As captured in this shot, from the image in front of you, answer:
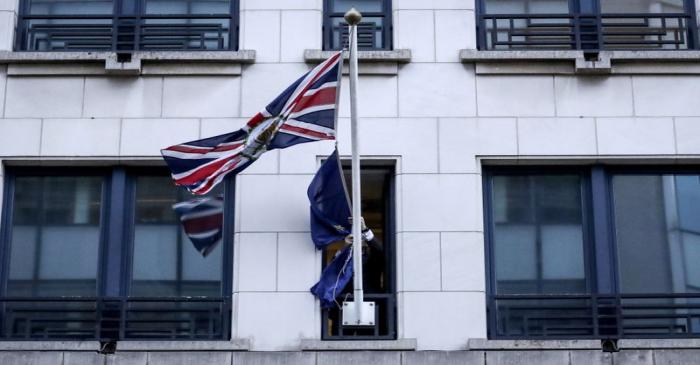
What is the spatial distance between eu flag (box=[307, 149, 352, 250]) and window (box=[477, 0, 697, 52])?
11.0 feet

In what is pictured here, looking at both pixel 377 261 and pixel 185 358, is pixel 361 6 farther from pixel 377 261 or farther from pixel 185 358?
pixel 185 358

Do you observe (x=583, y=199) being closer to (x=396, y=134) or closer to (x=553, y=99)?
(x=553, y=99)

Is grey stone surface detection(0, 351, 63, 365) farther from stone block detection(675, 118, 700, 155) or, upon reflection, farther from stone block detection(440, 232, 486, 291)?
stone block detection(675, 118, 700, 155)

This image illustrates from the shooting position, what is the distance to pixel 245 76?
17891 millimetres

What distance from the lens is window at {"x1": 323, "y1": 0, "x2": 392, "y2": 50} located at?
18281 mm

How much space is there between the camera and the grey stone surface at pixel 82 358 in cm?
1656

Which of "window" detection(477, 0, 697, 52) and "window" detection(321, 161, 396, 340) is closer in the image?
"window" detection(321, 161, 396, 340)

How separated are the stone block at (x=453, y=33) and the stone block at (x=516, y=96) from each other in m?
0.58

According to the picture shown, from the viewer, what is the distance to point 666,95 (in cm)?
1780

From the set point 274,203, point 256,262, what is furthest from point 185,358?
point 274,203

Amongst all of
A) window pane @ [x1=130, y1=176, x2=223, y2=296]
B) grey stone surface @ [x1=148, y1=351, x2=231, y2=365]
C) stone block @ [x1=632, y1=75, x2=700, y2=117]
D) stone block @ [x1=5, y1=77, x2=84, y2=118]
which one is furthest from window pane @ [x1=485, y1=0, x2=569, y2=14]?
grey stone surface @ [x1=148, y1=351, x2=231, y2=365]

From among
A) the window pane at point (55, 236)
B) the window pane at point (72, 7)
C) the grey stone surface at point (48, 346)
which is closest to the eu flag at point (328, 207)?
the window pane at point (55, 236)

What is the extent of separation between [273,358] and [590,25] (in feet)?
22.8

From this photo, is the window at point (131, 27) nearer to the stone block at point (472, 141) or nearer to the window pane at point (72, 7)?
the window pane at point (72, 7)
